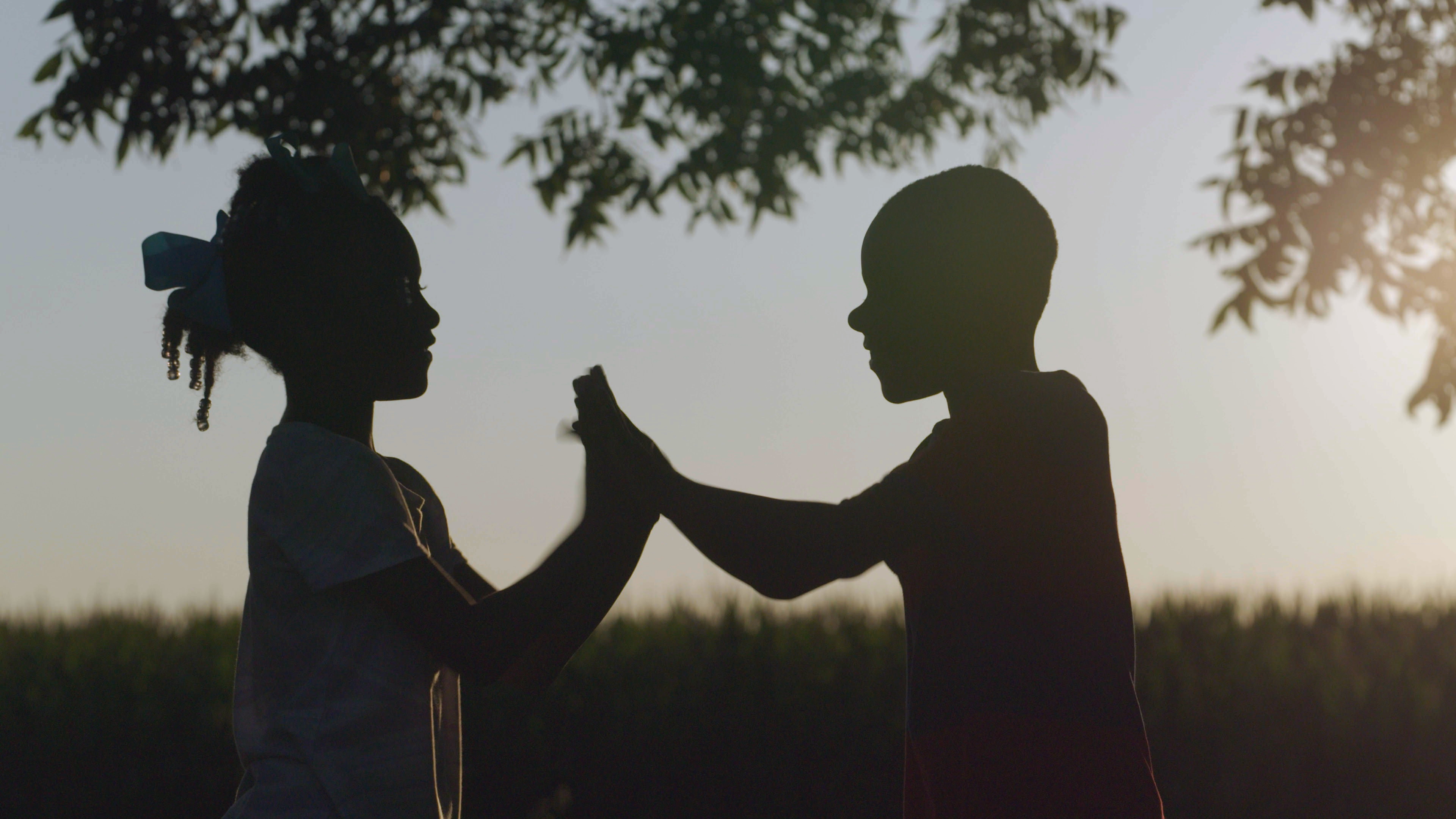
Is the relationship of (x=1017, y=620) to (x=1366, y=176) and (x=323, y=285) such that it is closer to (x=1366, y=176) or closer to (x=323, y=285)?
(x=323, y=285)

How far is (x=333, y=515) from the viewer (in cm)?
216

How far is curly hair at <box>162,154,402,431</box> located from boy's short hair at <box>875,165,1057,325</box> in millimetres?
1016

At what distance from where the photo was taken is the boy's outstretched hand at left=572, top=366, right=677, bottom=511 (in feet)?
7.88

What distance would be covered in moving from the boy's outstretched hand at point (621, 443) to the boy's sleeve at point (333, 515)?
37cm

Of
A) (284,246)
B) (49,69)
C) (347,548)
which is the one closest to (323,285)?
(284,246)

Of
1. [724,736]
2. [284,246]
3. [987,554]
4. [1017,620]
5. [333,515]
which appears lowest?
[724,736]

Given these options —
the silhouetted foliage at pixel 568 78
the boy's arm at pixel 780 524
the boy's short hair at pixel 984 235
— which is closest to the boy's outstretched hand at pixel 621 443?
the boy's arm at pixel 780 524

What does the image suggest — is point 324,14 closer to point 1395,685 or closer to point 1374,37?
point 1374,37

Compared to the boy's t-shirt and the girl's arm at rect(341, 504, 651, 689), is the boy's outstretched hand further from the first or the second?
the boy's t-shirt

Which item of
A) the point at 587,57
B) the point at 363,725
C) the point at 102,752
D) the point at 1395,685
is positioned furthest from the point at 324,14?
the point at 1395,685

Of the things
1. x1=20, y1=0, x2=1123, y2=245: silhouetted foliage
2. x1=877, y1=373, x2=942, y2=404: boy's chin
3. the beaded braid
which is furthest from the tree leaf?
x1=877, y1=373, x2=942, y2=404: boy's chin

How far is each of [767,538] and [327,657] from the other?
0.75 metres

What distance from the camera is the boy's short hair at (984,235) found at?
98.4 inches

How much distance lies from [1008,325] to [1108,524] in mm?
415
